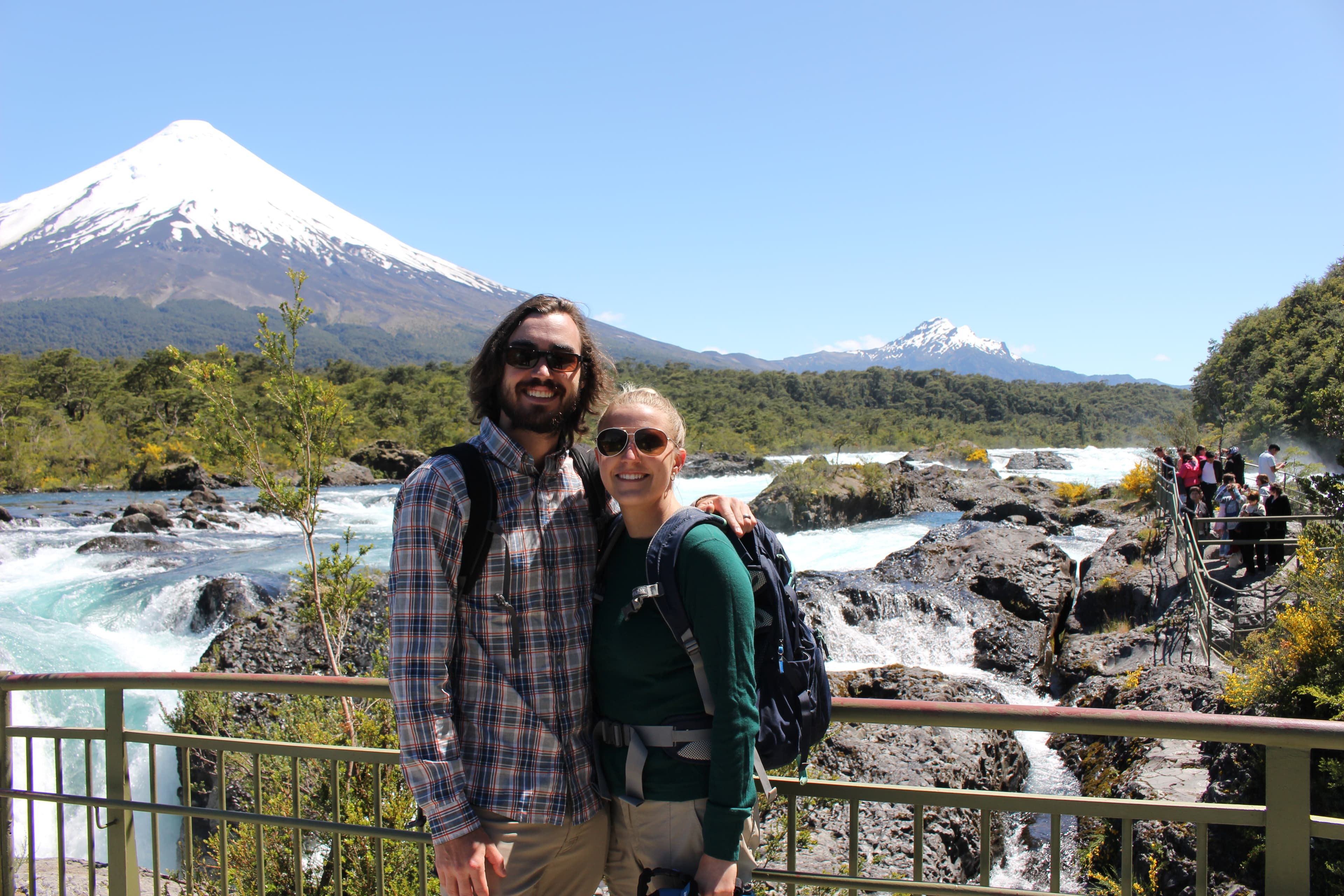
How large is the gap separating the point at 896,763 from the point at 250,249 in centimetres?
20786

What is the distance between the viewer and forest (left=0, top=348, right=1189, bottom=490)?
99.9 ft

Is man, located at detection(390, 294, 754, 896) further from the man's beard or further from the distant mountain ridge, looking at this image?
the distant mountain ridge

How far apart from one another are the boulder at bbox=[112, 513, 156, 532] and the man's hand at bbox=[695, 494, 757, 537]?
20522mm

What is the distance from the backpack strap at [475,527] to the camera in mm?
1604

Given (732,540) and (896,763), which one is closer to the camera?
(732,540)

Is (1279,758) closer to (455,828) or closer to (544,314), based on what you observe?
(455,828)

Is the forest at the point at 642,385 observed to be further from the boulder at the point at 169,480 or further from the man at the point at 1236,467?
the man at the point at 1236,467

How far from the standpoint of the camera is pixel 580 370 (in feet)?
6.21

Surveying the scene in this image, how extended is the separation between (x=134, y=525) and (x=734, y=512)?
68.7 ft

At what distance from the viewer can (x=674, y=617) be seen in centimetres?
150

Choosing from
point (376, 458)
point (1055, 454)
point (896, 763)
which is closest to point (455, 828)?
point (896, 763)

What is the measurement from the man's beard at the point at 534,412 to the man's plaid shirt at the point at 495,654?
71 millimetres

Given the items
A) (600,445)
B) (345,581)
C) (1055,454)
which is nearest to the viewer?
(600,445)

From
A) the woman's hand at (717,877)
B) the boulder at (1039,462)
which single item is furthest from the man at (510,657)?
the boulder at (1039,462)
